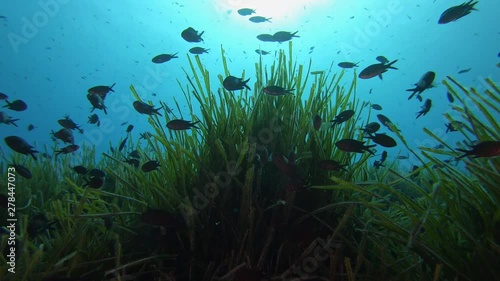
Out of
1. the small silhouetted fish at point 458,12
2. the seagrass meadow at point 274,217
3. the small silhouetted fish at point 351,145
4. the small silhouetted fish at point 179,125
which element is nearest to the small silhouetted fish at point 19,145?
the seagrass meadow at point 274,217

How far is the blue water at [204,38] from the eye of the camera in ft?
111

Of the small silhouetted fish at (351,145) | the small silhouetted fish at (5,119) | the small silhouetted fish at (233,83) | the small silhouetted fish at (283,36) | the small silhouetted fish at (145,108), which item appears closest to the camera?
the small silhouetted fish at (351,145)

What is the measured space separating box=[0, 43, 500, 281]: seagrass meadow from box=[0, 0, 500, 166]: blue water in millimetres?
19243

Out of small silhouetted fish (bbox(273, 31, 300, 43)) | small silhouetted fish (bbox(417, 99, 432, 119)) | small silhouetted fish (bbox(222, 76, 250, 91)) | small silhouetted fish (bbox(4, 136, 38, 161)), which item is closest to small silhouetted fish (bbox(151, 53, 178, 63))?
small silhouetted fish (bbox(273, 31, 300, 43))

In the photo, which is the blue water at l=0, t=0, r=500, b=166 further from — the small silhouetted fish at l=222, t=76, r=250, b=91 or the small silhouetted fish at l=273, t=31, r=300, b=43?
the small silhouetted fish at l=222, t=76, r=250, b=91

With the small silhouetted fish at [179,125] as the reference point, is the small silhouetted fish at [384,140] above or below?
below

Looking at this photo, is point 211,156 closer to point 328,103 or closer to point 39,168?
point 328,103

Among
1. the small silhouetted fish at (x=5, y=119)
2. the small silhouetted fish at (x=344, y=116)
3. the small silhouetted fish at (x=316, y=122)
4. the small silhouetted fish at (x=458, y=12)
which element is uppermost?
the small silhouetted fish at (x=5, y=119)

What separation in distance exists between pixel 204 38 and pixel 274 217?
46.1 metres

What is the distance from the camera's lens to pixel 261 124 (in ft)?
9.29

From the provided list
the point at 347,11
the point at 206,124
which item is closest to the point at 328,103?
the point at 206,124

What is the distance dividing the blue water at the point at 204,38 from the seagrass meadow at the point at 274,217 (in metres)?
19.2

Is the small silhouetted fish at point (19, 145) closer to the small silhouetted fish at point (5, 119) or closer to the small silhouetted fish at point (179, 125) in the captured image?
the small silhouetted fish at point (5, 119)

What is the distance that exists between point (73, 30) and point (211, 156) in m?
53.0
